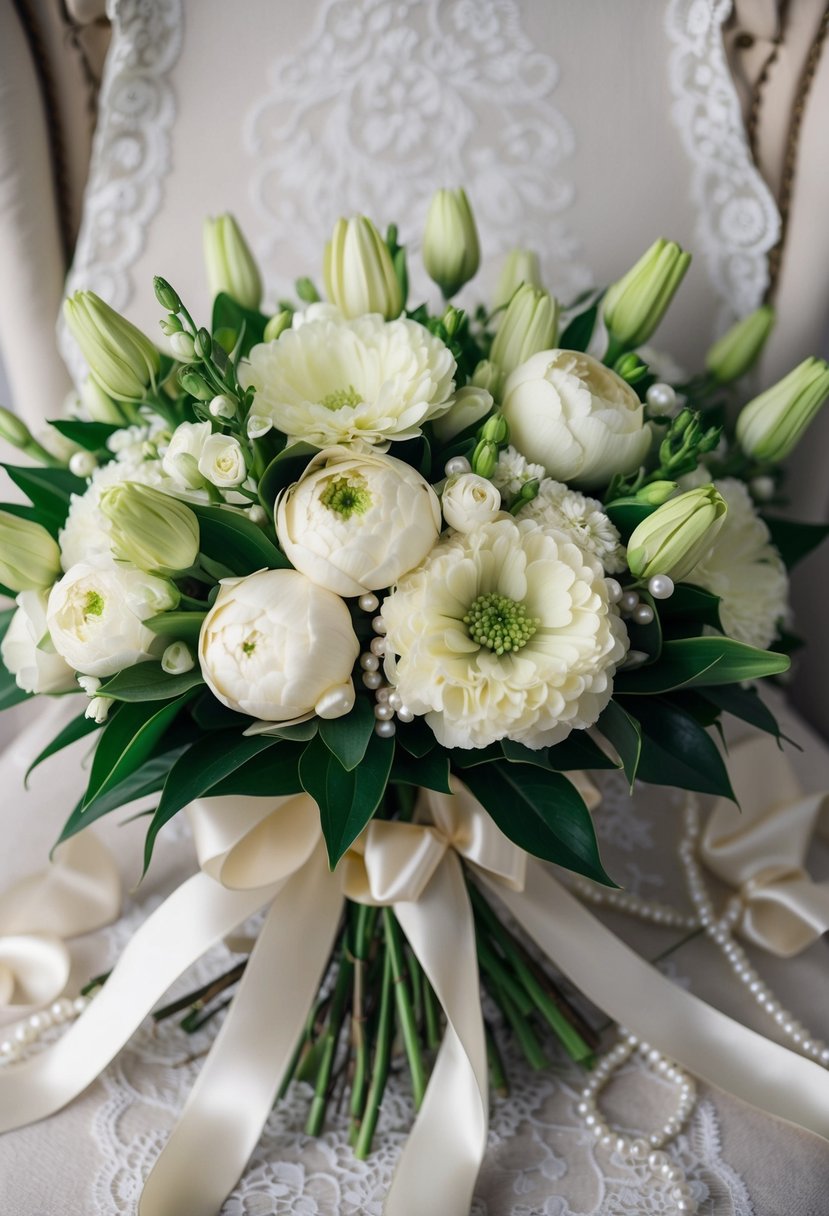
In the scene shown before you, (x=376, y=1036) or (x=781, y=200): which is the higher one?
(x=781, y=200)

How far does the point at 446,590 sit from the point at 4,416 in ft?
1.22

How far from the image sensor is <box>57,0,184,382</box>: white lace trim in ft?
2.60

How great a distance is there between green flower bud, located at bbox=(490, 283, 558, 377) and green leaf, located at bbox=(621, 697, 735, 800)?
0.22 m

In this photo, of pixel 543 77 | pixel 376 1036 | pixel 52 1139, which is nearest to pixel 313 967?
pixel 376 1036

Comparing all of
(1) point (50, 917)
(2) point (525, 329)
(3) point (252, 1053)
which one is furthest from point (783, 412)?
(1) point (50, 917)

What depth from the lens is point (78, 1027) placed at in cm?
62

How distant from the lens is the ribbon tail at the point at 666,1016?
2.03 feet

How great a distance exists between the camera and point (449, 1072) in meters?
0.60

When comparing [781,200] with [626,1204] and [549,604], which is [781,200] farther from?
[626,1204]

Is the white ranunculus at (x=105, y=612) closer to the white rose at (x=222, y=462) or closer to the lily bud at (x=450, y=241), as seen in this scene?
the white rose at (x=222, y=462)

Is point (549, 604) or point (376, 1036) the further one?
point (376, 1036)

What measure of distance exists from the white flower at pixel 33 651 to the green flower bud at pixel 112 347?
0.43ft

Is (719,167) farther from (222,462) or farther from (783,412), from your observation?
(222,462)

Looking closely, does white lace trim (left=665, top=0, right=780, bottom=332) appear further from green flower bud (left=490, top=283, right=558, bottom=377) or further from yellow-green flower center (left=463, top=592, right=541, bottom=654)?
yellow-green flower center (left=463, top=592, right=541, bottom=654)
